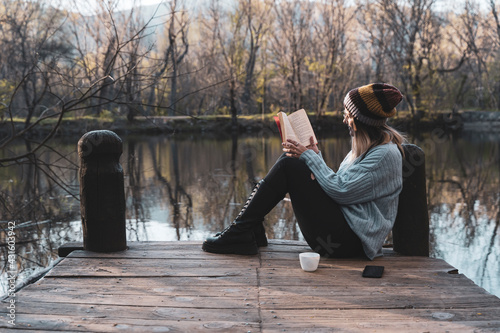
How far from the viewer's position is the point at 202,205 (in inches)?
261

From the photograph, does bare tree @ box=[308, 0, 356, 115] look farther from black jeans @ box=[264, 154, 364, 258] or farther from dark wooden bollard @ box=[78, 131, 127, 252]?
black jeans @ box=[264, 154, 364, 258]

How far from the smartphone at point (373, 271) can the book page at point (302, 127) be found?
0.69 metres

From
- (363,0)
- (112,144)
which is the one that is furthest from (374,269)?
(363,0)

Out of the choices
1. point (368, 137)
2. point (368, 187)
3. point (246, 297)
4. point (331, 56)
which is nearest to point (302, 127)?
point (368, 137)

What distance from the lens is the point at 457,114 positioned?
2411 centimetres

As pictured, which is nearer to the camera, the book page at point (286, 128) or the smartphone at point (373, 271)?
the smartphone at point (373, 271)

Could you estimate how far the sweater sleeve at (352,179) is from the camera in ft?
8.63

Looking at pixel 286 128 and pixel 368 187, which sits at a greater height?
pixel 286 128

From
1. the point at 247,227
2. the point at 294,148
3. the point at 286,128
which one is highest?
A: the point at 286,128

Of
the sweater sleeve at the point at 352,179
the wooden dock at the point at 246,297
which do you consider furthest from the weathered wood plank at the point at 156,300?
the sweater sleeve at the point at 352,179

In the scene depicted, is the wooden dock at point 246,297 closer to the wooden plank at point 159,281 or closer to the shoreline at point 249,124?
the wooden plank at point 159,281

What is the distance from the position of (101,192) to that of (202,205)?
3.69 meters

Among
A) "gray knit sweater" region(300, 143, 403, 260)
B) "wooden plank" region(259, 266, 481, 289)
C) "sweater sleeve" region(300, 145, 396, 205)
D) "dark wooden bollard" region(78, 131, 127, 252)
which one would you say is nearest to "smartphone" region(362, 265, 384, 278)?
"wooden plank" region(259, 266, 481, 289)

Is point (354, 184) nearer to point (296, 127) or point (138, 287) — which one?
point (296, 127)
